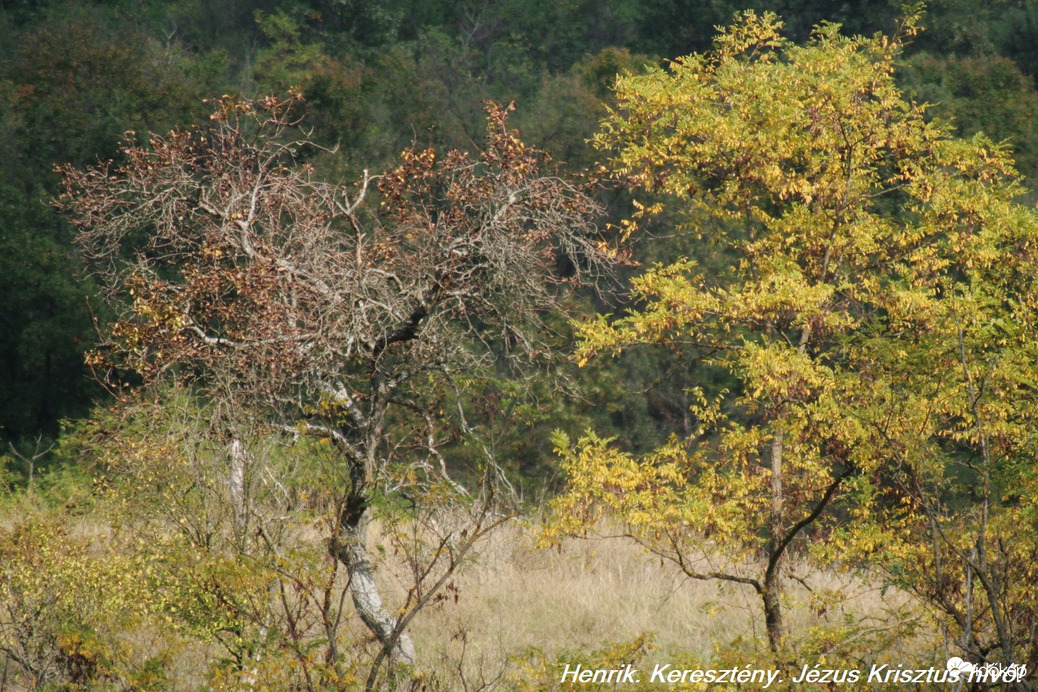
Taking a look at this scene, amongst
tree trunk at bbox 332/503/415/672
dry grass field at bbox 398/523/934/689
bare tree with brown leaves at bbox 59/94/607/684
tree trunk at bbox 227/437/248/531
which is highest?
bare tree with brown leaves at bbox 59/94/607/684

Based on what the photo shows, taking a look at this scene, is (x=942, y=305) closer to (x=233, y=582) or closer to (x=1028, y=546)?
(x=1028, y=546)

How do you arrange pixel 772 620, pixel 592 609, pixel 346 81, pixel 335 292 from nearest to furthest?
pixel 772 620 < pixel 335 292 < pixel 592 609 < pixel 346 81

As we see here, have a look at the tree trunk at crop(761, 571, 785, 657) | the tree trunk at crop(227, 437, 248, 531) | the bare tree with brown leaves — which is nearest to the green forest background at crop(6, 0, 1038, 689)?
the tree trunk at crop(761, 571, 785, 657)

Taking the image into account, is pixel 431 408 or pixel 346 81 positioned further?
pixel 346 81

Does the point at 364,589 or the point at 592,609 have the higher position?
the point at 364,589

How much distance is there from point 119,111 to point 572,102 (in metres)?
10.0

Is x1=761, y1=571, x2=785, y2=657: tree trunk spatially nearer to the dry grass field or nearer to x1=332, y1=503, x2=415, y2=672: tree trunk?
the dry grass field

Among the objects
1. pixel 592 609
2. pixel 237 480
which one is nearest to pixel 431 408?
pixel 237 480

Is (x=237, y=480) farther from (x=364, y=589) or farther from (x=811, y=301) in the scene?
(x=811, y=301)

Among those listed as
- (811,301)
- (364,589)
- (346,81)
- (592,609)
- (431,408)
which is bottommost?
(592,609)

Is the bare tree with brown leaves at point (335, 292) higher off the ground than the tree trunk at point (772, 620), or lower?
higher

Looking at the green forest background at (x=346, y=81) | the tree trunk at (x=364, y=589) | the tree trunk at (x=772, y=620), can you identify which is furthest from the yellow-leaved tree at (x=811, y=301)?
the green forest background at (x=346, y=81)

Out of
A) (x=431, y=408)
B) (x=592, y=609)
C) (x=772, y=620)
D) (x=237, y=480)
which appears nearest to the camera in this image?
(x=772, y=620)

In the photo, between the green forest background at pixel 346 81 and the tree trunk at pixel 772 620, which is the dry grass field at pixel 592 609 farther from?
the green forest background at pixel 346 81
